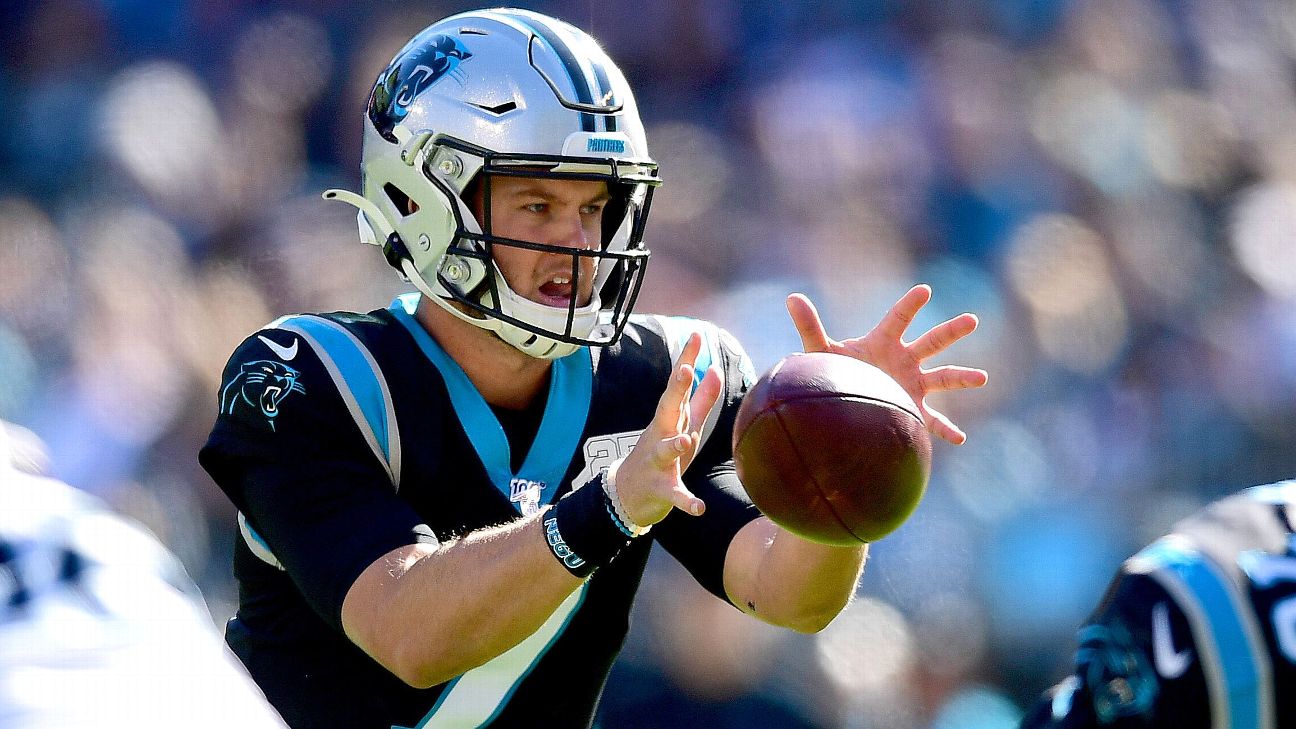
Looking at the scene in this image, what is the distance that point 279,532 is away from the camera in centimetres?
234

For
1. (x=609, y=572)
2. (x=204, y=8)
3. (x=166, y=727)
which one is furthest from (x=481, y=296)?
(x=204, y=8)

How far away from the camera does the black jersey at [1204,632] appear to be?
1222mm

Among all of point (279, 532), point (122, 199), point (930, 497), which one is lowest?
point (930, 497)

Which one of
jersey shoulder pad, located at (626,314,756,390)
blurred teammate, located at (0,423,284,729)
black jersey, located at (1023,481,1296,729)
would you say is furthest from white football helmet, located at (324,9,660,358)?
blurred teammate, located at (0,423,284,729)

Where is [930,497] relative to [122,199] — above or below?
below

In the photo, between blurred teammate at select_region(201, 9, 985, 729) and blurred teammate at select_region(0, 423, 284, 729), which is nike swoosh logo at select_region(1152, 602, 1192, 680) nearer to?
blurred teammate at select_region(0, 423, 284, 729)

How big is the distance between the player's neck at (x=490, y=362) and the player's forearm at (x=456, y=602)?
50 centimetres

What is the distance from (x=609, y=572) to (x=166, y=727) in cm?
181

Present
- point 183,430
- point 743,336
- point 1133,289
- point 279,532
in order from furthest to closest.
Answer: point 1133,289, point 743,336, point 183,430, point 279,532

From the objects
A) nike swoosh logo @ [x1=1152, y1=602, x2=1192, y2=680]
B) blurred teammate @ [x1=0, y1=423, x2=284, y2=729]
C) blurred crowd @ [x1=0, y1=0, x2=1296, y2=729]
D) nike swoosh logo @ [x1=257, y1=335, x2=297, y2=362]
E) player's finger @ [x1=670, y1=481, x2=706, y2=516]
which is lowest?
blurred crowd @ [x1=0, y1=0, x2=1296, y2=729]

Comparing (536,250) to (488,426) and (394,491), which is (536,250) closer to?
(488,426)

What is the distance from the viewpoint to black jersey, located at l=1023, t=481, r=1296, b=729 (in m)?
1.22

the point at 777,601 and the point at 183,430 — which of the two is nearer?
the point at 777,601

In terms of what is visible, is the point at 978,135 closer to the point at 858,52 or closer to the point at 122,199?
the point at 858,52
